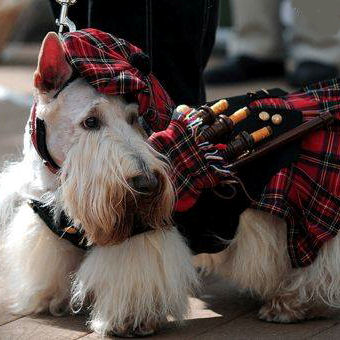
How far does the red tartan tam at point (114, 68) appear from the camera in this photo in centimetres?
288

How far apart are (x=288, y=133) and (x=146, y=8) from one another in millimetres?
847

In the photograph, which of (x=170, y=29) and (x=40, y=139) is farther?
(x=170, y=29)

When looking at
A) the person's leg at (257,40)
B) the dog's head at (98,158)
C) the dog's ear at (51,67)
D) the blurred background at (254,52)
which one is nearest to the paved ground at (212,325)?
the dog's head at (98,158)

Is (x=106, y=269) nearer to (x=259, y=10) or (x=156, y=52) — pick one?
(x=156, y=52)

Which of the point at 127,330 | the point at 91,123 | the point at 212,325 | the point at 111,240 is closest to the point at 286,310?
the point at 212,325

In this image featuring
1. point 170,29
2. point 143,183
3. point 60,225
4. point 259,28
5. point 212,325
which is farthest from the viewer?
point 259,28

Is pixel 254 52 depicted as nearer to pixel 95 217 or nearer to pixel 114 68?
pixel 114 68

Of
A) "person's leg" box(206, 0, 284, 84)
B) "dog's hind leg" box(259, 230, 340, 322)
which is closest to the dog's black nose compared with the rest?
"dog's hind leg" box(259, 230, 340, 322)

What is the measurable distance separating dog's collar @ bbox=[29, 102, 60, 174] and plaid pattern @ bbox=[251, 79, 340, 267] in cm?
70

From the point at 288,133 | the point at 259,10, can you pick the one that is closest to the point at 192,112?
the point at 288,133

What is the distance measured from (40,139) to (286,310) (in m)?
1.05

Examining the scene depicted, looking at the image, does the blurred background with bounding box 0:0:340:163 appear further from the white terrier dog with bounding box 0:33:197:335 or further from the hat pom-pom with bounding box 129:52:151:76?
the hat pom-pom with bounding box 129:52:151:76

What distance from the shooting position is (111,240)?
2.95 m

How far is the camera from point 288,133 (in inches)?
125
